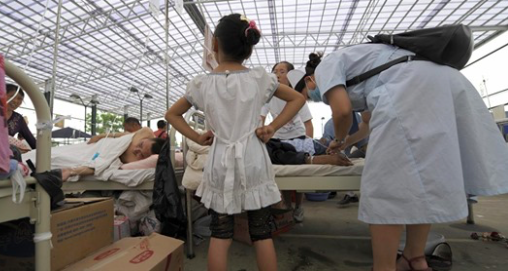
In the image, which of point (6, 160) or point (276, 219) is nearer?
point (6, 160)

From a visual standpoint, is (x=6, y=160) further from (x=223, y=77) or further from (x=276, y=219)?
(x=276, y=219)

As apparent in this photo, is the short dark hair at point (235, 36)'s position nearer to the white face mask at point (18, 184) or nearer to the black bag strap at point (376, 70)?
the black bag strap at point (376, 70)

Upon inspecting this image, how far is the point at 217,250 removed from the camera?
3.35 ft

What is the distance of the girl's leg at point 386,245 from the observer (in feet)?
3.34

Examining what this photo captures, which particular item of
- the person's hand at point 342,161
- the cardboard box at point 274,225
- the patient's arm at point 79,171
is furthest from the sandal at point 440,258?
the patient's arm at point 79,171

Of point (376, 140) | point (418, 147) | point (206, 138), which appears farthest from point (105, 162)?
point (418, 147)

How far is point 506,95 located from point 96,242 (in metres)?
10.2

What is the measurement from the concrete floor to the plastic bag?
236 mm

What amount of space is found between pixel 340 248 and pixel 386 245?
33.4 inches

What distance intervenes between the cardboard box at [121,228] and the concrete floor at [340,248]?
406 millimetres

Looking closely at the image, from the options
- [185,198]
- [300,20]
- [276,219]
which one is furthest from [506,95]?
[185,198]

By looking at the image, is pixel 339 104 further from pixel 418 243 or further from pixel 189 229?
pixel 189 229

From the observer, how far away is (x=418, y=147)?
0.98 m

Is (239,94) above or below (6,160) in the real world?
above
